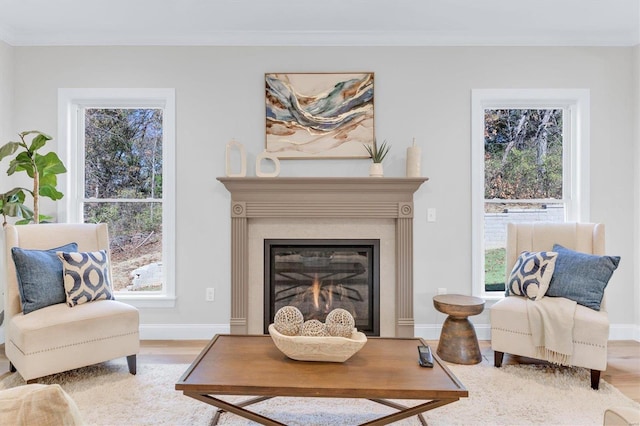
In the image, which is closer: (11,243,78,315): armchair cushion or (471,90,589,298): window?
(11,243,78,315): armchair cushion

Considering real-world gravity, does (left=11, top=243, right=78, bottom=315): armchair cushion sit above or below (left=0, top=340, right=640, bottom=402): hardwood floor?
above

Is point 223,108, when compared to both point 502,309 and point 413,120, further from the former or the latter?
point 502,309

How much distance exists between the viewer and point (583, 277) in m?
2.68

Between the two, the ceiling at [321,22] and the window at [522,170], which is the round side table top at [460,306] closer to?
the window at [522,170]

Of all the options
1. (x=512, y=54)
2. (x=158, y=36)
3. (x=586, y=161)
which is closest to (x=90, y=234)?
(x=158, y=36)

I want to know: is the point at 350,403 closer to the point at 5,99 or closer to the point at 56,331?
the point at 56,331

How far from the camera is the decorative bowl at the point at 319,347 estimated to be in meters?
1.73

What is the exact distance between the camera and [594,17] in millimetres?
3053

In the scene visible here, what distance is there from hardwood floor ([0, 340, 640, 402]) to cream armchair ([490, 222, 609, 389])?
10.3 inches

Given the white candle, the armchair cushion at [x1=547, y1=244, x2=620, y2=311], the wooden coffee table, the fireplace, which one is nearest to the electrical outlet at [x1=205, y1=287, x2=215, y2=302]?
the fireplace

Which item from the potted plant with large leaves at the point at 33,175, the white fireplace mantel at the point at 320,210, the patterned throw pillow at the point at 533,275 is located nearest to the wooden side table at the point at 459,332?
the patterned throw pillow at the point at 533,275

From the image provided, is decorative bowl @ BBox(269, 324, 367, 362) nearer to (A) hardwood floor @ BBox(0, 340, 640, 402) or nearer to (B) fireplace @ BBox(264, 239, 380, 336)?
(A) hardwood floor @ BBox(0, 340, 640, 402)

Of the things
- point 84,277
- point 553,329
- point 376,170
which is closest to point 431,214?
point 376,170

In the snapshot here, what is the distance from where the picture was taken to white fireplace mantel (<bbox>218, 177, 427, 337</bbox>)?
10.7 ft
